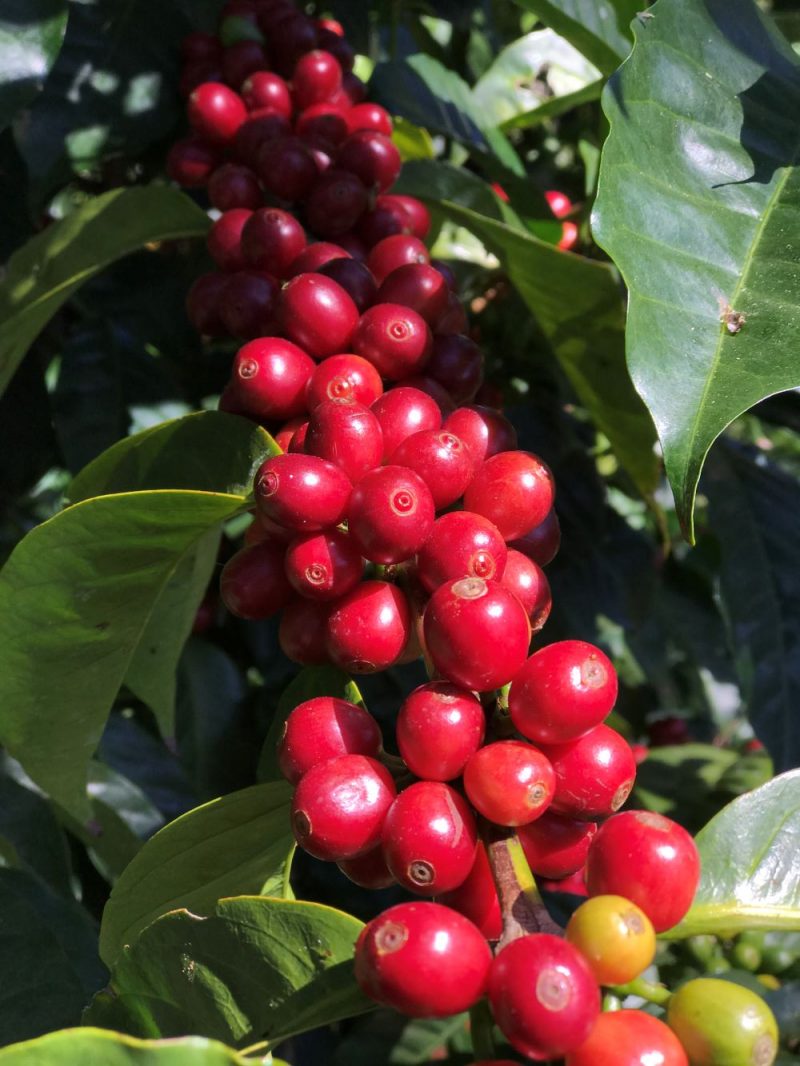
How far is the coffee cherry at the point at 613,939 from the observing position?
0.53m

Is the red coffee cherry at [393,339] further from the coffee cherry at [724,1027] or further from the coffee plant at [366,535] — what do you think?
the coffee cherry at [724,1027]

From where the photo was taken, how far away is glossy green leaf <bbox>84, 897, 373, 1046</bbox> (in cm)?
57

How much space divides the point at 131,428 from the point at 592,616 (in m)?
0.76

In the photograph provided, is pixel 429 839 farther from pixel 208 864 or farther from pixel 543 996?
pixel 208 864

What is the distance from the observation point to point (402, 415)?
755 mm

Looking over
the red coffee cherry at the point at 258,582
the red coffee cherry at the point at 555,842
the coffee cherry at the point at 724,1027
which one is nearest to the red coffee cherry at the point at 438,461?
the red coffee cherry at the point at 258,582

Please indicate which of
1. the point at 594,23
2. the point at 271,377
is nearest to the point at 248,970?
the point at 271,377

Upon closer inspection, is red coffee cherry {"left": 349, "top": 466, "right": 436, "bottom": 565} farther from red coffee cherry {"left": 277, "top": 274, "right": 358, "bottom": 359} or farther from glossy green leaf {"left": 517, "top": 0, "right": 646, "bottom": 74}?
glossy green leaf {"left": 517, "top": 0, "right": 646, "bottom": 74}

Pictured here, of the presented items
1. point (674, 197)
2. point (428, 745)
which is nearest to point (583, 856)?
point (428, 745)

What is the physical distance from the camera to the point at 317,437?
72 cm

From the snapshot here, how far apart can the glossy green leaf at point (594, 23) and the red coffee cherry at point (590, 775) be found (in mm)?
850

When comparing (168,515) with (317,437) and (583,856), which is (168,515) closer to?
(317,437)

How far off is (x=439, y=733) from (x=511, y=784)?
0.05 metres

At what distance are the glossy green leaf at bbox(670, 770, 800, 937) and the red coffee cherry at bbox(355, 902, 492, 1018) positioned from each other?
0.18 m
